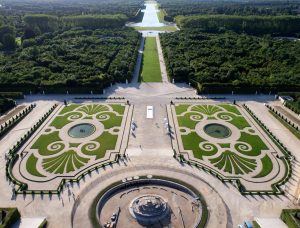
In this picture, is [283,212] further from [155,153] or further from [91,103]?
[91,103]

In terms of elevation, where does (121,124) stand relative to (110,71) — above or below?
below

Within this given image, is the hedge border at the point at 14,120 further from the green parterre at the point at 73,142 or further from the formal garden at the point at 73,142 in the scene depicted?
the green parterre at the point at 73,142

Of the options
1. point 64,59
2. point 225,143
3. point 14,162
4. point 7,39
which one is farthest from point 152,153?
point 7,39

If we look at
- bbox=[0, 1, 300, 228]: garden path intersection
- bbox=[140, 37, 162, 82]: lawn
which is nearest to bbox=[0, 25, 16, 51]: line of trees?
bbox=[140, 37, 162, 82]: lawn

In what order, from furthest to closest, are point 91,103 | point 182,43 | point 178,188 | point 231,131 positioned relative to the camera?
point 182,43 < point 91,103 < point 231,131 < point 178,188

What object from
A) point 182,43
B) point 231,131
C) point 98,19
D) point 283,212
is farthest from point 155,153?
point 98,19

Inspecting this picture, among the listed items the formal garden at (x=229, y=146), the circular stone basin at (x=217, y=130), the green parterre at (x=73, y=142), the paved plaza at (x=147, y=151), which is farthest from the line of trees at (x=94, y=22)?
the circular stone basin at (x=217, y=130)

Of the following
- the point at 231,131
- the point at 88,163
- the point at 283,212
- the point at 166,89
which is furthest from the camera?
the point at 166,89
